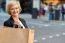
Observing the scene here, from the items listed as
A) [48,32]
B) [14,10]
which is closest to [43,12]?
[48,32]

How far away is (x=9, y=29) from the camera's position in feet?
9.77

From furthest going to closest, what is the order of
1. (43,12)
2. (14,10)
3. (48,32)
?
(43,12)
(48,32)
(14,10)

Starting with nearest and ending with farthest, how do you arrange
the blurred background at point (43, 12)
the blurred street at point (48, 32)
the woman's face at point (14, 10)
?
the woman's face at point (14, 10), the blurred street at point (48, 32), the blurred background at point (43, 12)

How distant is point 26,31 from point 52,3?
2913cm

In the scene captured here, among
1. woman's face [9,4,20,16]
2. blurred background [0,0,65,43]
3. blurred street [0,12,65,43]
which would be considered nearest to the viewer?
woman's face [9,4,20,16]

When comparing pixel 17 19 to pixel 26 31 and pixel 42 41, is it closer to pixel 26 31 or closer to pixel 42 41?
pixel 26 31

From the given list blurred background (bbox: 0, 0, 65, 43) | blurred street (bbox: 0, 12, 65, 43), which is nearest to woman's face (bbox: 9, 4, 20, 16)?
blurred street (bbox: 0, 12, 65, 43)

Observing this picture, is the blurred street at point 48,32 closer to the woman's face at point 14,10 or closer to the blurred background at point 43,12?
the blurred background at point 43,12

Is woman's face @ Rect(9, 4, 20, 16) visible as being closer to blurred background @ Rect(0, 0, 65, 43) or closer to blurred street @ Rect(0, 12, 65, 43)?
blurred street @ Rect(0, 12, 65, 43)

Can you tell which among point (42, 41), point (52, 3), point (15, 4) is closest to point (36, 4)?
point (52, 3)

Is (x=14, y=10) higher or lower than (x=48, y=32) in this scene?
higher

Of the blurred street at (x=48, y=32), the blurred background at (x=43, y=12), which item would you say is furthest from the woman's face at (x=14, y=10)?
the blurred background at (x=43, y=12)

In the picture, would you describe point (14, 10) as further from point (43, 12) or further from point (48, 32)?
point (43, 12)

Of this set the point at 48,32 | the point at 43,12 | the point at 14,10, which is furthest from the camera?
the point at 43,12
